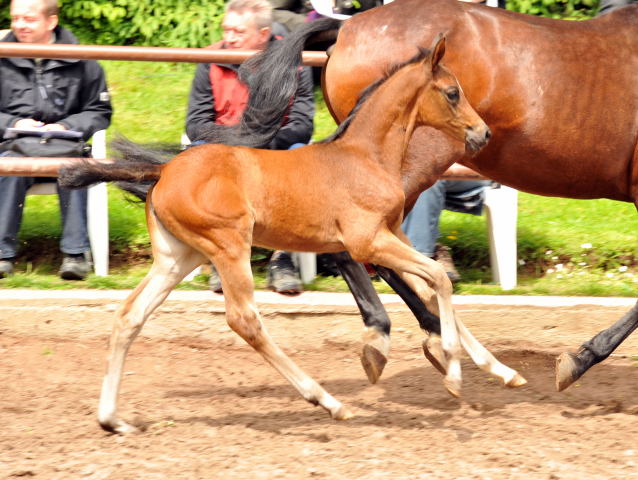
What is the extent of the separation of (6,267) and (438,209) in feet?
7.81

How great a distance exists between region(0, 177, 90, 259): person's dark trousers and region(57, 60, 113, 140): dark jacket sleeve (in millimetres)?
421

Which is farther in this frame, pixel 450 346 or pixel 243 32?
pixel 243 32

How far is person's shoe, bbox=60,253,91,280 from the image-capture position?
6285mm

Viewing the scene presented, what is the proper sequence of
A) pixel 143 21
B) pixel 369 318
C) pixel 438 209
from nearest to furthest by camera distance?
pixel 369 318 < pixel 438 209 < pixel 143 21

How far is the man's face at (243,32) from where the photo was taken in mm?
6230

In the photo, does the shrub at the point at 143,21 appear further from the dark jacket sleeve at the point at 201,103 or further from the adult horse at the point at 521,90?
the adult horse at the point at 521,90

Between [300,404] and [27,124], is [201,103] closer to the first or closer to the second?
[27,124]

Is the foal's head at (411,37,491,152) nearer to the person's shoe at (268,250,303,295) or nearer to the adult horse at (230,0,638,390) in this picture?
the adult horse at (230,0,638,390)

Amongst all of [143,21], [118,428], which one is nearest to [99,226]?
[118,428]

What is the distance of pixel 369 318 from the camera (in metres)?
5.32

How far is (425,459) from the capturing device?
4.36m

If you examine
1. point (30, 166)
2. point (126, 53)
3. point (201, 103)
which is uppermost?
point (126, 53)

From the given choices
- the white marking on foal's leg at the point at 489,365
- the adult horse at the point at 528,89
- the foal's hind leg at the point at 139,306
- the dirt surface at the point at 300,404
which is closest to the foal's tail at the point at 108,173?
the foal's hind leg at the point at 139,306

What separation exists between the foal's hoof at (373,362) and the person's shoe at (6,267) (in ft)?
7.16
